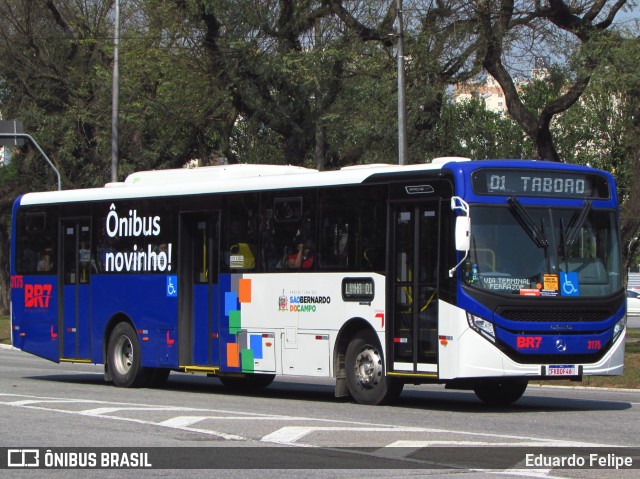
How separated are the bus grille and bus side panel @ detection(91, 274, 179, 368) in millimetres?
6079

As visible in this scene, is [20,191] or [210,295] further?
[20,191]

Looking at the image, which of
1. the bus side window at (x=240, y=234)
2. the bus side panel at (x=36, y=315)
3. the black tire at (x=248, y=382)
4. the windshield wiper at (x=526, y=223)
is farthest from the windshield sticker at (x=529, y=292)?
the bus side panel at (x=36, y=315)

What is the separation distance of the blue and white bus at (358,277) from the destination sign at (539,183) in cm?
2

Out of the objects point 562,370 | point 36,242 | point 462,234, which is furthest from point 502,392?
point 36,242

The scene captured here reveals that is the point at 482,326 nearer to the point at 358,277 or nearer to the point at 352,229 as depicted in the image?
the point at 358,277

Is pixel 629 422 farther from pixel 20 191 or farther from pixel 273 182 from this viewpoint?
pixel 20 191

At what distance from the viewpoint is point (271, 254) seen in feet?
58.9

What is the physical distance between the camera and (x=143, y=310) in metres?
20.1

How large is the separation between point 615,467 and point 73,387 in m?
11.7

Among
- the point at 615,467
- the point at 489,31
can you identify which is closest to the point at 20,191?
the point at 489,31

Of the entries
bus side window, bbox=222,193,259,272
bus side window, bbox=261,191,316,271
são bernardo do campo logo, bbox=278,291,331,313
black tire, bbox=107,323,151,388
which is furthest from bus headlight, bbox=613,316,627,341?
black tire, bbox=107,323,151,388

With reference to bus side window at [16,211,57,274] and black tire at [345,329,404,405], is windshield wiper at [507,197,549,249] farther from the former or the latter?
bus side window at [16,211,57,274]

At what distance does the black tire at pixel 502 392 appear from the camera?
17.2 metres

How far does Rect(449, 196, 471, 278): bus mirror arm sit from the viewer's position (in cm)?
1478
